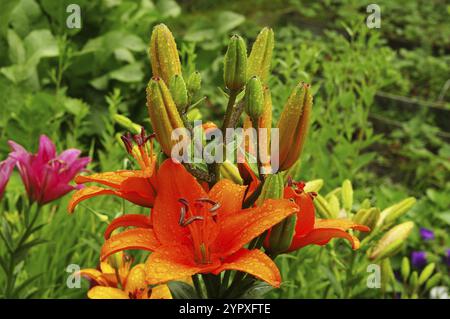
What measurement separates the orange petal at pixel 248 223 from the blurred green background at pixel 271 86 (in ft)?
1.14

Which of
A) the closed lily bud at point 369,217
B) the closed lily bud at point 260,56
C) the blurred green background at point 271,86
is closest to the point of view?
the closed lily bud at point 260,56

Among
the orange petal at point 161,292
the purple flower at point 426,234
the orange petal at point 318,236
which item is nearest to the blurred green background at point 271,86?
the purple flower at point 426,234

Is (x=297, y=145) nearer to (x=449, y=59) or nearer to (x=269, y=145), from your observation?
(x=269, y=145)

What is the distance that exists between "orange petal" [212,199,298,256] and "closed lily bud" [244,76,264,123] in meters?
0.08

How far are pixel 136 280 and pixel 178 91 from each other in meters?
0.32

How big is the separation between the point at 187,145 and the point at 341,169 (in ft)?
2.99

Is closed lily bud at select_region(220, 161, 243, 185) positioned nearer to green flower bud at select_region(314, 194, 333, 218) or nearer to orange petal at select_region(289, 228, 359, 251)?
orange petal at select_region(289, 228, 359, 251)

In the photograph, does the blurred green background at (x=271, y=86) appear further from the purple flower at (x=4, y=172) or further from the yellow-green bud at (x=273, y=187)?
the yellow-green bud at (x=273, y=187)

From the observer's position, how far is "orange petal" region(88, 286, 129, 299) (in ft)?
2.57

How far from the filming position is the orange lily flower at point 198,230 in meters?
0.58

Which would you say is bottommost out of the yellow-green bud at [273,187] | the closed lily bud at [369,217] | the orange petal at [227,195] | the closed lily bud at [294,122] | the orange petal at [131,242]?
the closed lily bud at [369,217]

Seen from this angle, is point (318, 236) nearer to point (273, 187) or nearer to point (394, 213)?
point (273, 187)

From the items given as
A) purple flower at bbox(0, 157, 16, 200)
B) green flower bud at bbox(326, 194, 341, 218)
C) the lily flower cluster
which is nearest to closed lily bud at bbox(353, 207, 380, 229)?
green flower bud at bbox(326, 194, 341, 218)
